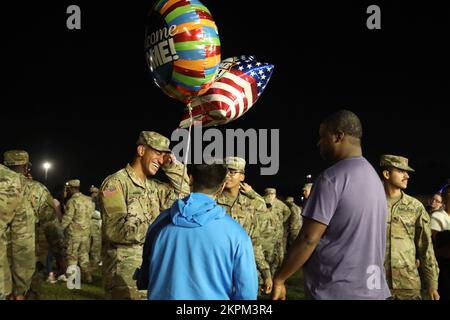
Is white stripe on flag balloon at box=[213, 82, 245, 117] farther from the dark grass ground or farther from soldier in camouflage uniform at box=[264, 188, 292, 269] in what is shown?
soldier in camouflage uniform at box=[264, 188, 292, 269]

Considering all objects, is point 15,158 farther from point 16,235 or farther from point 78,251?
point 78,251

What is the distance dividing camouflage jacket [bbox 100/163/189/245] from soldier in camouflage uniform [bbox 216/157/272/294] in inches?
60.8

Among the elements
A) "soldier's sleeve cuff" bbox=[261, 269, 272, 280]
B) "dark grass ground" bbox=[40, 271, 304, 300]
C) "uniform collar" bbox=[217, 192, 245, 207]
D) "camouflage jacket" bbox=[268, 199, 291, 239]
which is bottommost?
"dark grass ground" bbox=[40, 271, 304, 300]

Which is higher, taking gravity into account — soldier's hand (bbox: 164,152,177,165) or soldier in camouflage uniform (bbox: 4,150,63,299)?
soldier's hand (bbox: 164,152,177,165)

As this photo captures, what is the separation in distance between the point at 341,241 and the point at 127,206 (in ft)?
7.37

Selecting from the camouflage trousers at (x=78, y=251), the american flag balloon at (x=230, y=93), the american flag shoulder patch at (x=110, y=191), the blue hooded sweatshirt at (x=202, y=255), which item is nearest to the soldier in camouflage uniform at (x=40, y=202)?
the american flag shoulder patch at (x=110, y=191)

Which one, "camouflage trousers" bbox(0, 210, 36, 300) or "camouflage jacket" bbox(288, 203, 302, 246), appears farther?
"camouflage jacket" bbox(288, 203, 302, 246)

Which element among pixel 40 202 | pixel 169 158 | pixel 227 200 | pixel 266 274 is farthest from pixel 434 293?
pixel 40 202

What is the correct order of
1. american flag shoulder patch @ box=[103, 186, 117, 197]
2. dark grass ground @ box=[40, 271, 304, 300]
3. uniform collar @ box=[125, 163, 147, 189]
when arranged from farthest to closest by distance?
dark grass ground @ box=[40, 271, 304, 300], uniform collar @ box=[125, 163, 147, 189], american flag shoulder patch @ box=[103, 186, 117, 197]

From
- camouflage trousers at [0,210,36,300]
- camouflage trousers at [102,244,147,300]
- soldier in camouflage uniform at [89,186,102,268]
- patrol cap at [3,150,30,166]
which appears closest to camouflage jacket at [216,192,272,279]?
camouflage trousers at [102,244,147,300]

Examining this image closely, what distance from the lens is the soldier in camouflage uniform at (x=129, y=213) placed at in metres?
4.71

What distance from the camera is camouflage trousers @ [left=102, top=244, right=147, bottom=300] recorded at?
4.71 m

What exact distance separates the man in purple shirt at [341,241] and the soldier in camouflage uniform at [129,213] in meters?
1.45

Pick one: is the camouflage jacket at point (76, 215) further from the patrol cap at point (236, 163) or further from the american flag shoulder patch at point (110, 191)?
the american flag shoulder patch at point (110, 191)
